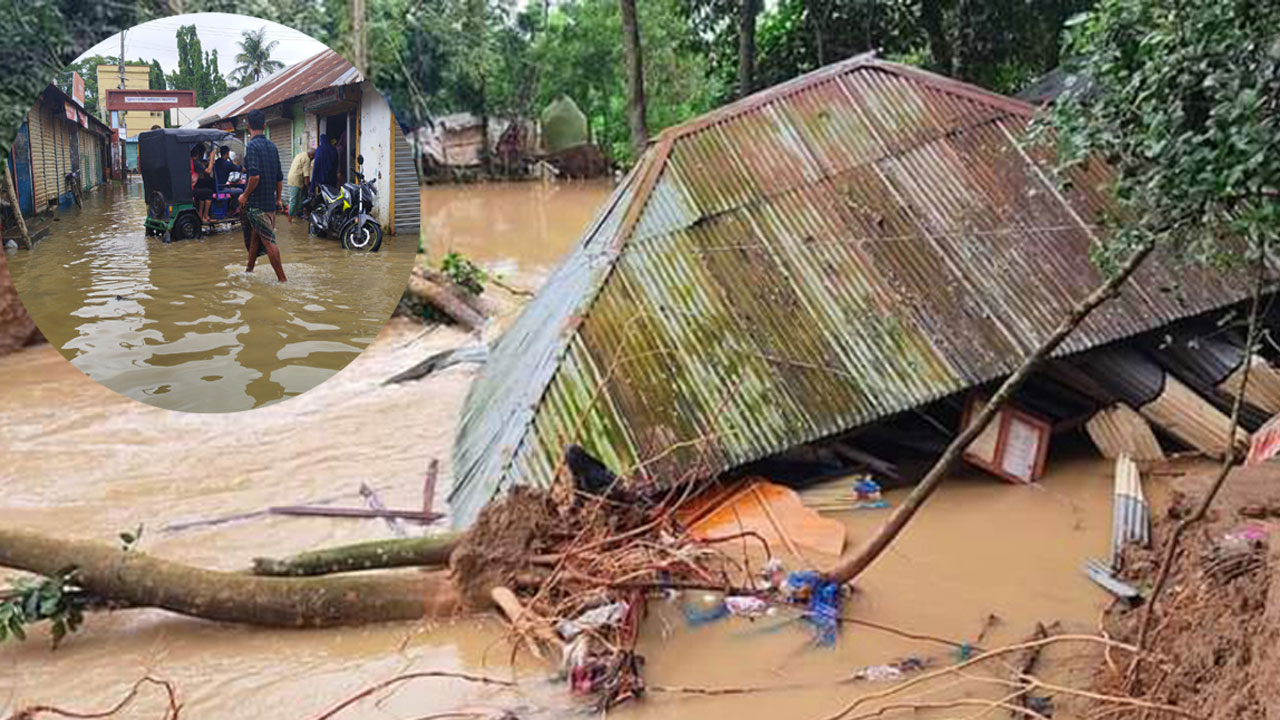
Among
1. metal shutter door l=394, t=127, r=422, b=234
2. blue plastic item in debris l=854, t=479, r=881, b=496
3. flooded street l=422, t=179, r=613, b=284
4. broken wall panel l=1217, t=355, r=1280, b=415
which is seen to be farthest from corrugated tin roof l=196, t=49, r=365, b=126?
flooded street l=422, t=179, r=613, b=284

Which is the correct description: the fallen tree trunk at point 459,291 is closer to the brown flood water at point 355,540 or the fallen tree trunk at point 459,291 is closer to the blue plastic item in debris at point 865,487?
the brown flood water at point 355,540

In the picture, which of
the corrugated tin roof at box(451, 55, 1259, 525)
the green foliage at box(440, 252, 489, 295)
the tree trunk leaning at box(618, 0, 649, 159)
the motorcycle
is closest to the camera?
the motorcycle

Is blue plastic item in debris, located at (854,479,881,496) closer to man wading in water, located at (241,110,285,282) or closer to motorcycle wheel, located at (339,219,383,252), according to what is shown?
motorcycle wheel, located at (339,219,383,252)

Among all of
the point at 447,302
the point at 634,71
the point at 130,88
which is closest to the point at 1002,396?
the point at 130,88

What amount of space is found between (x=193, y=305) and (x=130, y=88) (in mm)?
545

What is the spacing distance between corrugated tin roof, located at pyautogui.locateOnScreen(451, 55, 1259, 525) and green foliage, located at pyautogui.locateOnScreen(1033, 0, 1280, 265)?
248 centimetres

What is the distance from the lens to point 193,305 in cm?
270

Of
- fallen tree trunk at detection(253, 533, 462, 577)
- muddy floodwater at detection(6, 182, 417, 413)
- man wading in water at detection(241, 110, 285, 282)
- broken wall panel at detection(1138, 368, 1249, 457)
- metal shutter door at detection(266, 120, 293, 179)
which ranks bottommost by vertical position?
fallen tree trunk at detection(253, 533, 462, 577)

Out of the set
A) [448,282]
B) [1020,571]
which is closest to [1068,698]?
[1020,571]

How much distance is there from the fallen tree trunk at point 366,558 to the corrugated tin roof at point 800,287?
929 millimetres

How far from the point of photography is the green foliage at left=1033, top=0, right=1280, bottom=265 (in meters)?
4.86

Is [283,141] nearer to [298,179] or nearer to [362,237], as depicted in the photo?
[298,179]

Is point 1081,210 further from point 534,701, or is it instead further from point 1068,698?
point 534,701

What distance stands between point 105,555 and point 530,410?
2849mm
